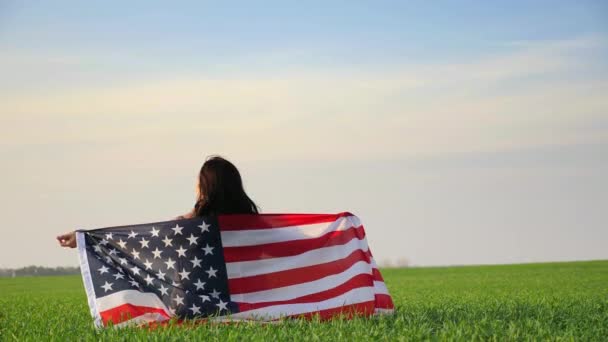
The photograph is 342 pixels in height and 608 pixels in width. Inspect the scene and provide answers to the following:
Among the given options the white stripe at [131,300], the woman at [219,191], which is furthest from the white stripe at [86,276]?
the woman at [219,191]

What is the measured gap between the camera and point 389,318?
1136 cm

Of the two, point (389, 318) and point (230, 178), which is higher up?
point (230, 178)

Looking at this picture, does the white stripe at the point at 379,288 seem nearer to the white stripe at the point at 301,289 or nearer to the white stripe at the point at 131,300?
the white stripe at the point at 301,289

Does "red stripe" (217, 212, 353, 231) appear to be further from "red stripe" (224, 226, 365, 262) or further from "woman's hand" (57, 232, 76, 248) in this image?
"woman's hand" (57, 232, 76, 248)

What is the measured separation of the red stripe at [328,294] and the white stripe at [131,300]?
1153 mm

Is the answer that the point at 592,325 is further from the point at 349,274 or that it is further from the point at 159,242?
the point at 159,242

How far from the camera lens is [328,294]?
11.5m

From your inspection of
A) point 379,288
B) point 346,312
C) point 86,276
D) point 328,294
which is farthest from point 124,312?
point 379,288

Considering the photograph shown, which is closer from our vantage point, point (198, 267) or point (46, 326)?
point (198, 267)

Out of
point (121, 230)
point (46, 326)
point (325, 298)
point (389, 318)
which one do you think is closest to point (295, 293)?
point (325, 298)

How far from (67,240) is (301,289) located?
349cm

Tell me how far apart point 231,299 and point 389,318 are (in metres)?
2.27

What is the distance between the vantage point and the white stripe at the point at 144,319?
35.1ft

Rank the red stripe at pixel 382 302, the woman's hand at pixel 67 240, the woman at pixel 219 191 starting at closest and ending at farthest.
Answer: the woman at pixel 219 191 < the woman's hand at pixel 67 240 < the red stripe at pixel 382 302
